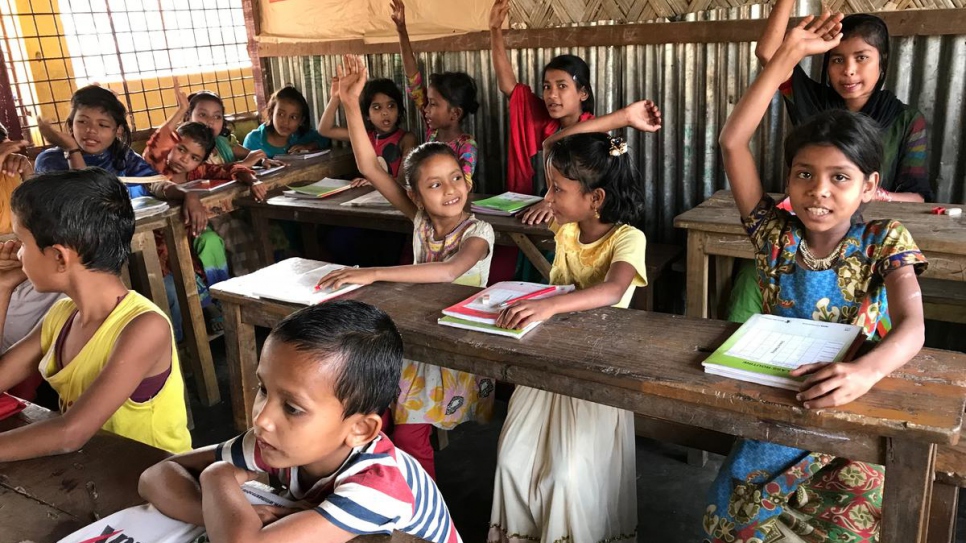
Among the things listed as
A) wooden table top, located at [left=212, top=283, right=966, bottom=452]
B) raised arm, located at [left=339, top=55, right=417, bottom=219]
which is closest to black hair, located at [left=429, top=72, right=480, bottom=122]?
raised arm, located at [left=339, top=55, right=417, bottom=219]

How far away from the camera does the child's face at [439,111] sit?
13.0 feet

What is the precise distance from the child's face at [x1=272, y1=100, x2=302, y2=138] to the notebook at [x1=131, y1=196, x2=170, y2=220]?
1.43 m

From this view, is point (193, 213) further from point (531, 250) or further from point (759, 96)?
point (759, 96)

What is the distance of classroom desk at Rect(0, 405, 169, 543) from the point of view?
3.96ft

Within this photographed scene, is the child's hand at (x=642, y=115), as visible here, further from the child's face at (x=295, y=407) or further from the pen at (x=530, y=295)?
the child's face at (x=295, y=407)

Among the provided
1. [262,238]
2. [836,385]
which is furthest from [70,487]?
[262,238]

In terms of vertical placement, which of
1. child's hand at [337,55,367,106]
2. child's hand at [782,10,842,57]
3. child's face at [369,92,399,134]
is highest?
child's hand at [782,10,842,57]

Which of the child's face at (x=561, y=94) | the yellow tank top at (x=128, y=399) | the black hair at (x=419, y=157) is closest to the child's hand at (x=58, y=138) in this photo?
the black hair at (x=419, y=157)

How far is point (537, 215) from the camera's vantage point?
3.11 m

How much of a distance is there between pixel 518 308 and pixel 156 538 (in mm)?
940

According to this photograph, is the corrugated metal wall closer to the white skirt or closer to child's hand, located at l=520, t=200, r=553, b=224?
child's hand, located at l=520, t=200, r=553, b=224

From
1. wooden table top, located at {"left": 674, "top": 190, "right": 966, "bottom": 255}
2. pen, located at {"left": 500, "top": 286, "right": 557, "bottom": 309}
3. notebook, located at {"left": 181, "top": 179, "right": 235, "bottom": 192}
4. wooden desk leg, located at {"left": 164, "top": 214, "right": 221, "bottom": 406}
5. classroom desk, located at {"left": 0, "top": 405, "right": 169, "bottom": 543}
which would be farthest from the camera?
notebook, located at {"left": 181, "top": 179, "right": 235, "bottom": 192}

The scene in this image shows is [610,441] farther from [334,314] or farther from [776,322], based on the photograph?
[334,314]

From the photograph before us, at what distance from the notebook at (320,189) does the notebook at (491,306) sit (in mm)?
2029
